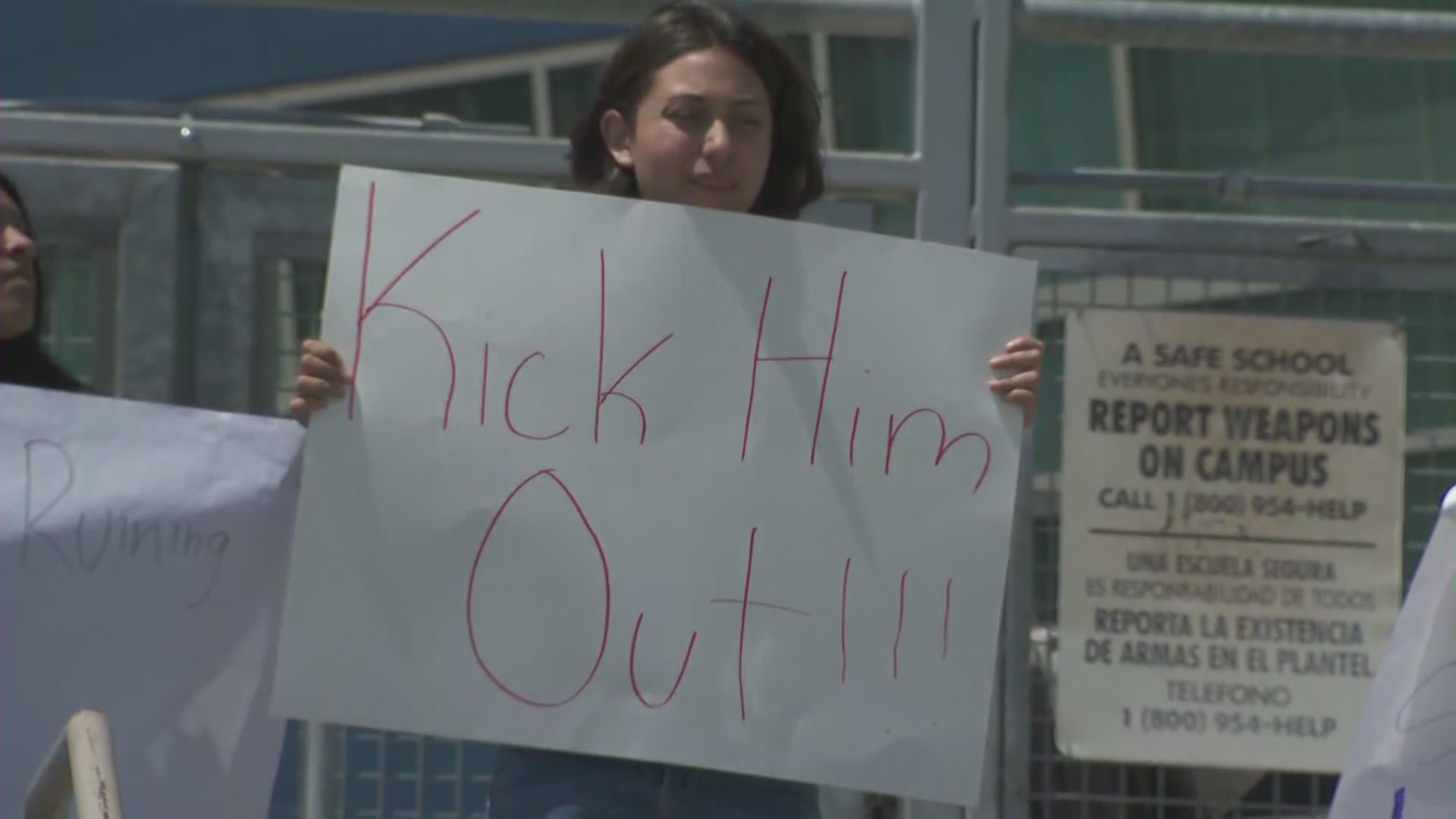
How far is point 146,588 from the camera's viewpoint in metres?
3.05

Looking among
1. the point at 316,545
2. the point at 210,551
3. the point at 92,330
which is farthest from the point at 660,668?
the point at 92,330

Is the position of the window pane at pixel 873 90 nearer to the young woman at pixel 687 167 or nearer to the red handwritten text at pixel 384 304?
the young woman at pixel 687 167

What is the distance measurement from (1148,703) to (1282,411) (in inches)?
18.1

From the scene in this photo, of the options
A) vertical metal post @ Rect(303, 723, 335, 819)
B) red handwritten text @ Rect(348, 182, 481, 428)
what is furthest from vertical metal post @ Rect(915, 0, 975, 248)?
vertical metal post @ Rect(303, 723, 335, 819)

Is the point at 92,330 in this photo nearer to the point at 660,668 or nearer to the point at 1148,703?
the point at 660,668

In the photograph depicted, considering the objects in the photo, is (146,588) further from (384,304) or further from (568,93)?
(568,93)

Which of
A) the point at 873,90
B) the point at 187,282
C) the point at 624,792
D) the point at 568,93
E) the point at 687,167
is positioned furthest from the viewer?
the point at 568,93

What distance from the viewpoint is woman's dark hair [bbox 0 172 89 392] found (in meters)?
3.17

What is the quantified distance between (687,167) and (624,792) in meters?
0.73

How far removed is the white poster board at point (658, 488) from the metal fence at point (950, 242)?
0.55 metres

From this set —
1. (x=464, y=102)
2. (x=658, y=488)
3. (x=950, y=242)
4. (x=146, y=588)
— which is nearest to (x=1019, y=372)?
(x=658, y=488)

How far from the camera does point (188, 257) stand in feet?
11.2

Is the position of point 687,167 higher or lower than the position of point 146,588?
higher

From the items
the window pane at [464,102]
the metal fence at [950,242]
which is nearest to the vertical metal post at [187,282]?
the metal fence at [950,242]
